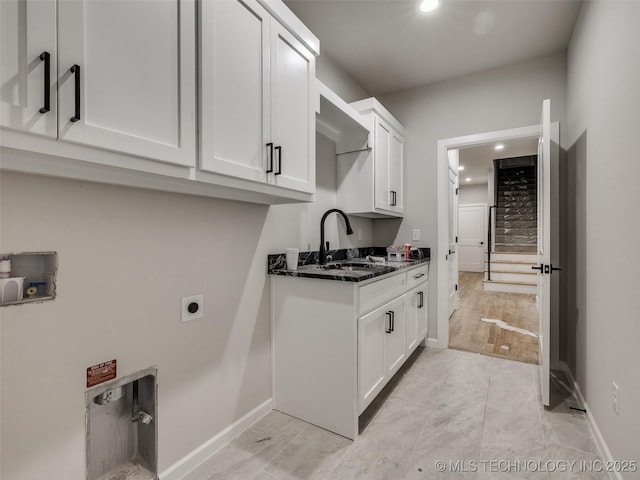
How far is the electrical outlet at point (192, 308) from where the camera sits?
1451 mm

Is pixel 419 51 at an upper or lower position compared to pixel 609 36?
upper

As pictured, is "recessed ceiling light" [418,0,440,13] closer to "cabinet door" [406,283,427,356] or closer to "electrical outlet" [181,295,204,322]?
"cabinet door" [406,283,427,356]

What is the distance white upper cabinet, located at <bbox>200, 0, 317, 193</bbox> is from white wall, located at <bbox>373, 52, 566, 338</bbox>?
181 cm

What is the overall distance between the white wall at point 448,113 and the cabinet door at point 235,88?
2193 millimetres

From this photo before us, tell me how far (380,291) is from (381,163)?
1294mm

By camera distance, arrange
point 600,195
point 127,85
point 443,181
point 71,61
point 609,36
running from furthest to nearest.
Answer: point 443,181 < point 600,195 < point 609,36 < point 127,85 < point 71,61

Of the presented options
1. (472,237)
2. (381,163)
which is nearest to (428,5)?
(381,163)

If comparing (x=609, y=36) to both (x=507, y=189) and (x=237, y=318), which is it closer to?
(x=237, y=318)

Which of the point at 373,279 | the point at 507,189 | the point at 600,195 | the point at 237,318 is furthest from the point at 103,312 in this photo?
the point at 507,189

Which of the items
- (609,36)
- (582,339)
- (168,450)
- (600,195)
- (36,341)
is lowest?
(168,450)

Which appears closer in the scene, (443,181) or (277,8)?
(277,8)

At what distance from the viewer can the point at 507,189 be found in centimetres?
745

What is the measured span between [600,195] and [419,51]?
1.78 m

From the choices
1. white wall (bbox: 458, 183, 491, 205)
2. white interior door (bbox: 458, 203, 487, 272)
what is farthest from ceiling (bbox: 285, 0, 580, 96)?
white wall (bbox: 458, 183, 491, 205)
